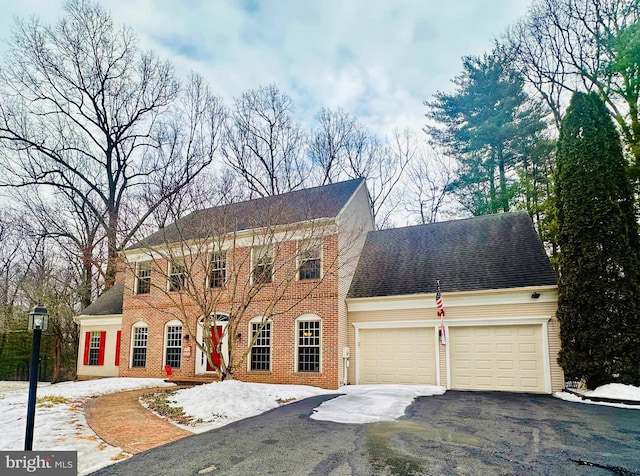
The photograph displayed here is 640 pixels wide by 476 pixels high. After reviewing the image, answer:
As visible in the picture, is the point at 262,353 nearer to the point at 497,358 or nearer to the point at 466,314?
the point at 466,314

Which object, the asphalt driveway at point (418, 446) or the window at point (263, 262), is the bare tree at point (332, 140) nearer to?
the window at point (263, 262)

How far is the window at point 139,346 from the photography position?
15966mm

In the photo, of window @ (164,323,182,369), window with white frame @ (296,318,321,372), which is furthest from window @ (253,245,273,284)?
window @ (164,323,182,369)

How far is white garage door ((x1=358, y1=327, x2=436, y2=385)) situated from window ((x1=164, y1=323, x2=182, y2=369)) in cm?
689

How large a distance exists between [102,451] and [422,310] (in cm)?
943

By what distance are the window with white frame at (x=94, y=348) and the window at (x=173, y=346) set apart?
437 cm

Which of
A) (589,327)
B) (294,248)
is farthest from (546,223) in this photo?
(294,248)

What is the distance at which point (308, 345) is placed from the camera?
13.2 m

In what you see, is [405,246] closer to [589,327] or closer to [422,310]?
[422,310]

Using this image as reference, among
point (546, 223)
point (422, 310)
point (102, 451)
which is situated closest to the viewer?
point (102, 451)

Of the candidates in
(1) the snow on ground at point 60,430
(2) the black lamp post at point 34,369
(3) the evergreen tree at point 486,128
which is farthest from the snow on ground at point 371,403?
(3) the evergreen tree at point 486,128

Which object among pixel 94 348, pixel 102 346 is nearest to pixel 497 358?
pixel 102 346

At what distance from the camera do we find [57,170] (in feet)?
73.1

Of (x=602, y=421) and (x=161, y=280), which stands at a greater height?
(x=161, y=280)
